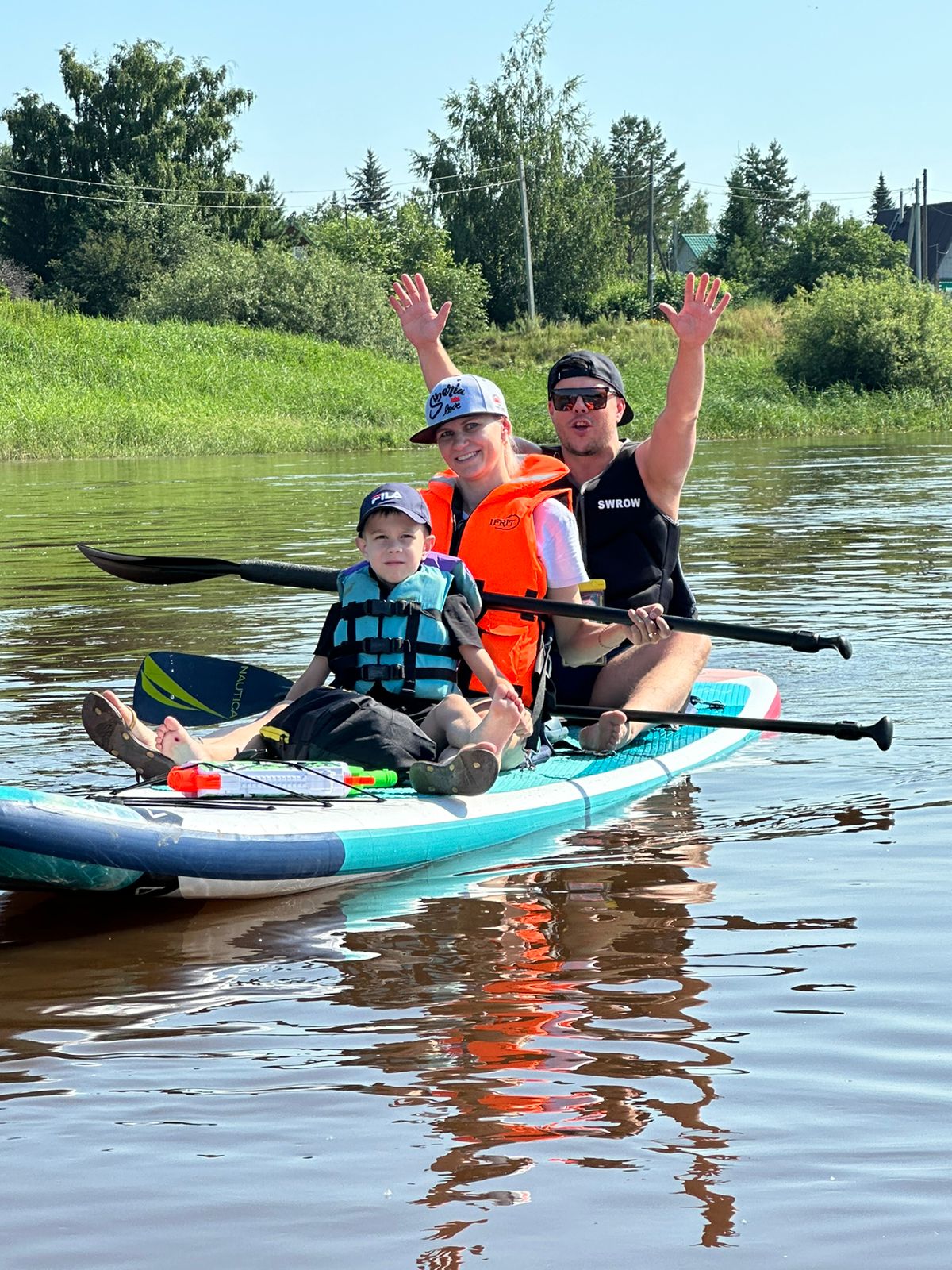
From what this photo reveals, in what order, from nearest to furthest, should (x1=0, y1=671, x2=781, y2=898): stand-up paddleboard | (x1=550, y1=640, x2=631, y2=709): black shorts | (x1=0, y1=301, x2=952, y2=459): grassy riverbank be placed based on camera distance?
(x1=0, y1=671, x2=781, y2=898): stand-up paddleboard → (x1=550, y1=640, x2=631, y2=709): black shorts → (x1=0, y1=301, x2=952, y2=459): grassy riverbank

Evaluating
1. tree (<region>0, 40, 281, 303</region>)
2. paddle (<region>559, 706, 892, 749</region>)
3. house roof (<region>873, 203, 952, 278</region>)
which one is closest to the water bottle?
paddle (<region>559, 706, 892, 749</region>)

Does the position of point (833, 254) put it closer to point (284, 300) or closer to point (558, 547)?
point (284, 300)

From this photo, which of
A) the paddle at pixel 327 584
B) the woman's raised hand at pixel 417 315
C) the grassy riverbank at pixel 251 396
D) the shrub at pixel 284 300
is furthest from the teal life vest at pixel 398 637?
the shrub at pixel 284 300

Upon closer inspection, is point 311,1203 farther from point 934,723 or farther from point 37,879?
point 934,723

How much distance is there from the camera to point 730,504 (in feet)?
50.6

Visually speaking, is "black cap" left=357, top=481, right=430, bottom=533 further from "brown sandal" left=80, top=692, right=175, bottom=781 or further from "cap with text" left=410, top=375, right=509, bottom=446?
"brown sandal" left=80, top=692, right=175, bottom=781

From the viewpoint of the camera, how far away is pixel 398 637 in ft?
14.7

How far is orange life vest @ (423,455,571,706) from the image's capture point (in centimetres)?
487

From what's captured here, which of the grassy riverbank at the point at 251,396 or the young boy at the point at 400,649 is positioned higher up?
the grassy riverbank at the point at 251,396

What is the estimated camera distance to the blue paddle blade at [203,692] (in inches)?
213

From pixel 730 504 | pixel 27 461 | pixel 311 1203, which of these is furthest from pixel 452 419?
pixel 27 461

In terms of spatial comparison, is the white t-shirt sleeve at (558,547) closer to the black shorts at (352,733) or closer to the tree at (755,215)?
the black shorts at (352,733)

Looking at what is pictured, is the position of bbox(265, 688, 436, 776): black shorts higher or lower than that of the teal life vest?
lower

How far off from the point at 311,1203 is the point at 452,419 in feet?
9.22
